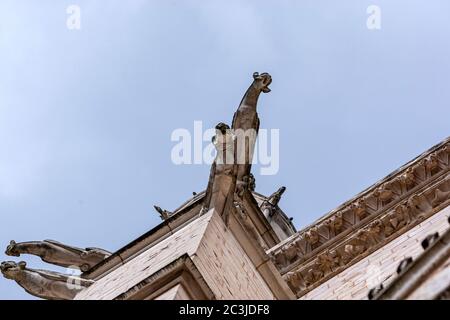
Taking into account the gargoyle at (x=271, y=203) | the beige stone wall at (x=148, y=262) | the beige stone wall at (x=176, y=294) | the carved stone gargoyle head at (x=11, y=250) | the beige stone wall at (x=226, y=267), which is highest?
the gargoyle at (x=271, y=203)

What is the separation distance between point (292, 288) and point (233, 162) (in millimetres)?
1978

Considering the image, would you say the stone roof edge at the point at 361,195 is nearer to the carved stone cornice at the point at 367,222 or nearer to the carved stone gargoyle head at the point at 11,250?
the carved stone cornice at the point at 367,222

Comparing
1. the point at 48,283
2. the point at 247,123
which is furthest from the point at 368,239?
the point at 48,283

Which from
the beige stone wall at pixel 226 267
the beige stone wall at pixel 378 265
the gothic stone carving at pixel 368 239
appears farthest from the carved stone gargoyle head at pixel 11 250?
the beige stone wall at pixel 226 267

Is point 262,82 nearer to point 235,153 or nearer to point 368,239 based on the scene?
point 235,153

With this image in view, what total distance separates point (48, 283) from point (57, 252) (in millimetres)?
1984

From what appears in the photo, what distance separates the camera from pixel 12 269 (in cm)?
1448

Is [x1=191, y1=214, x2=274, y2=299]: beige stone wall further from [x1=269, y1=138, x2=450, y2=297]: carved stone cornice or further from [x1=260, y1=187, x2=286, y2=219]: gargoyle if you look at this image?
[x1=260, y1=187, x2=286, y2=219]: gargoyle

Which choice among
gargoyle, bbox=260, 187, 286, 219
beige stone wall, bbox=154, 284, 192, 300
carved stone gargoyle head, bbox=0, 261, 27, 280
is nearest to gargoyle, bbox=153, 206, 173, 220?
gargoyle, bbox=260, 187, 286, 219

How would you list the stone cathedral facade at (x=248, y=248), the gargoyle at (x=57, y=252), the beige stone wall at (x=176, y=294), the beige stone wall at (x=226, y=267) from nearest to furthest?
the beige stone wall at (x=176, y=294) < the beige stone wall at (x=226, y=267) < the stone cathedral facade at (x=248, y=248) < the gargoyle at (x=57, y=252)

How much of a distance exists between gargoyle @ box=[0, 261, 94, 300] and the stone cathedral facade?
13 mm

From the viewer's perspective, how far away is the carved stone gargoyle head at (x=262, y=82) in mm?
15172

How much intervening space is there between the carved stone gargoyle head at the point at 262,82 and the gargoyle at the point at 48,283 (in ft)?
9.99

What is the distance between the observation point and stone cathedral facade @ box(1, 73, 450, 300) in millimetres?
11547
